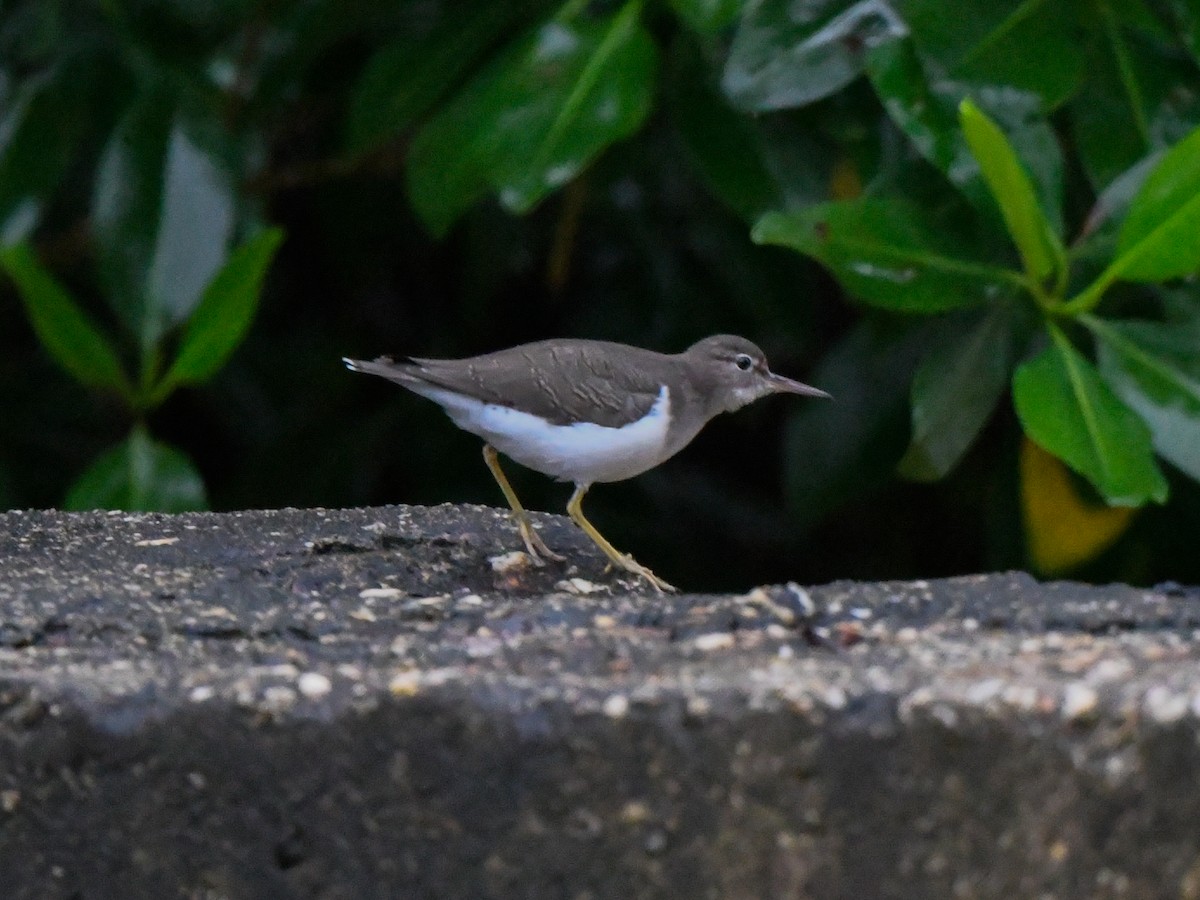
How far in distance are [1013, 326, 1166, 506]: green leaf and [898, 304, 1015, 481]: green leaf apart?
10.8 inches

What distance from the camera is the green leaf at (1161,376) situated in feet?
9.75

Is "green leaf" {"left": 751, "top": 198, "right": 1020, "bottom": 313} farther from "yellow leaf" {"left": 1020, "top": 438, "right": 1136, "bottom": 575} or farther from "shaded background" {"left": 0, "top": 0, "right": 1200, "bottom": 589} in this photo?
"yellow leaf" {"left": 1020, "top": 438, "right": 1136, "bottom": 575}

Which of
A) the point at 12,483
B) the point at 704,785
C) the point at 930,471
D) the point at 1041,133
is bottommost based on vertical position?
the point at 12,483

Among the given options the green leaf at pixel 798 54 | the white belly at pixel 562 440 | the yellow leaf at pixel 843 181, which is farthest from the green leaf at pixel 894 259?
the yellow leaf at pixel 843 181

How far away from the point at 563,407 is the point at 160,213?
1344mm

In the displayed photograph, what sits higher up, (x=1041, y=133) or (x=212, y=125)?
(x=1041, y=133)

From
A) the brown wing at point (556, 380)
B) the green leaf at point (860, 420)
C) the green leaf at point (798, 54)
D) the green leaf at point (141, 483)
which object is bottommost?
the green leaf at point (141, 483)

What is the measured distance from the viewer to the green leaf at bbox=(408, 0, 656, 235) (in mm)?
3297

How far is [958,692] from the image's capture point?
1821 millimetres

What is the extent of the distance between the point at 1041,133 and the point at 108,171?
210 centimetres

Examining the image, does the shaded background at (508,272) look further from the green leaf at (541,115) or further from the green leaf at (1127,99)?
the green leaf at (541,115)

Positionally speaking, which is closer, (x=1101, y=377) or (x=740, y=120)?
(x=1101, y=377)

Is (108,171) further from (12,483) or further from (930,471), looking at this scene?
(930,471)

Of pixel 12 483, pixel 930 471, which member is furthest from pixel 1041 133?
pixel 12 483
